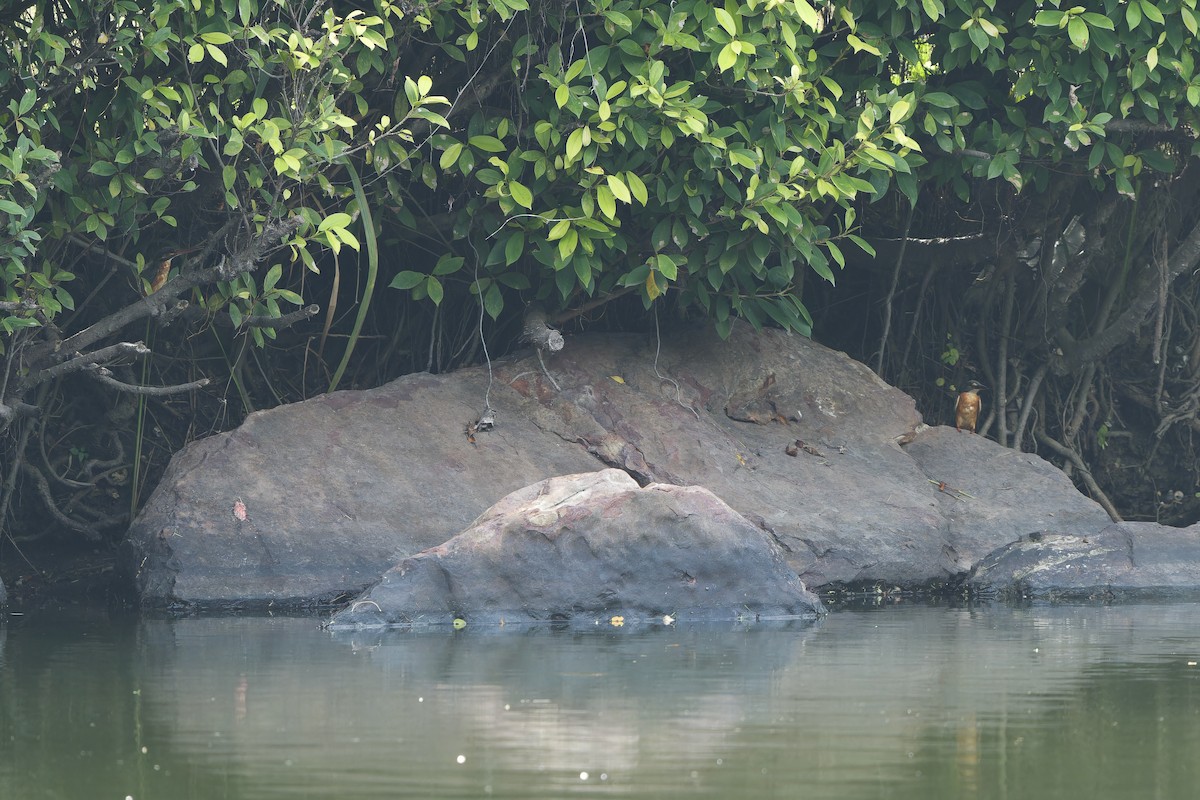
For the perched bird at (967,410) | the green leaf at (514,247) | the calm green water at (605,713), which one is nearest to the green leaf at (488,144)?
the green leaf at (514,247)

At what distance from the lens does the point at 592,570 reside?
6.29 metres

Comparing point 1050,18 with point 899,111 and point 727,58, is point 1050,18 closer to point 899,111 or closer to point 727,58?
point 899,111

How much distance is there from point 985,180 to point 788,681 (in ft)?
15.7

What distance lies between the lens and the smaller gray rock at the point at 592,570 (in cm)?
625

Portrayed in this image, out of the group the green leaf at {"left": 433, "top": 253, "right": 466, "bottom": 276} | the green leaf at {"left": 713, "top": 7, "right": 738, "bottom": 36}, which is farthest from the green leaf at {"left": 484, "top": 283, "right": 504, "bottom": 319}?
the green leaf at {"left": 713, "top": 7, "right": 738, "bottom": 36}

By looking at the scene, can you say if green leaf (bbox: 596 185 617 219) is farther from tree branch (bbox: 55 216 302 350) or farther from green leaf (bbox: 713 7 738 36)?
tree branch (bbox: 55 216 302 350)

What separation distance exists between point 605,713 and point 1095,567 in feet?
13.0

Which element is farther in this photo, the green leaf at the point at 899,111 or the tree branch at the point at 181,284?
the green leaf at the point at 899,111

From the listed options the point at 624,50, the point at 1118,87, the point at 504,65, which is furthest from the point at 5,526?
the point at 1118,87

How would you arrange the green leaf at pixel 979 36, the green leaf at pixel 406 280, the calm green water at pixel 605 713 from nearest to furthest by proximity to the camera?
the calm green water at pixel 605 713 → the green leaf at pixel 979 36 → the green leaf at pixel 406 280

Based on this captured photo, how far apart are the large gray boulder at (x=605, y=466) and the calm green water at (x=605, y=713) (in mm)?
768

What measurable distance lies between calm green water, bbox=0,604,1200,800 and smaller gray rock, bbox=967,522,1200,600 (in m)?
1.18

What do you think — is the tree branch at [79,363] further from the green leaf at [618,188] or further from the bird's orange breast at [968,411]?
the bird's orange breast at [968,411]

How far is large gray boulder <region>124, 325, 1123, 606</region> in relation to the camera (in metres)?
6.85
